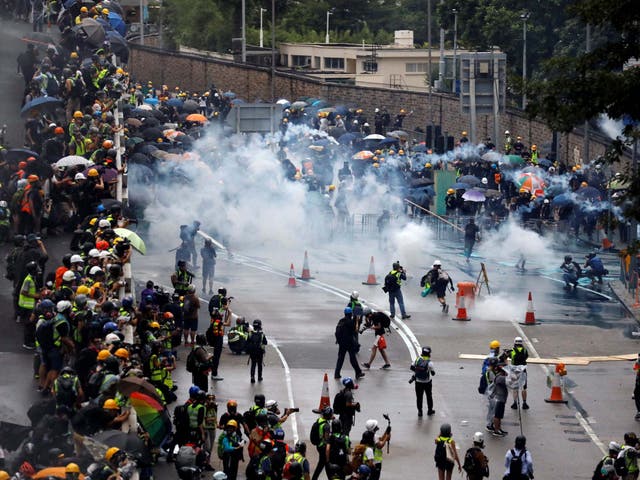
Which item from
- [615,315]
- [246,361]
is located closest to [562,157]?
[615,315]

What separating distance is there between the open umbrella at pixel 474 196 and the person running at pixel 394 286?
11.3 metres

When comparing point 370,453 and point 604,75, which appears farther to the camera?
point 604,75

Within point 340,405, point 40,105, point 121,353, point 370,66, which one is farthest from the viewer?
point 370,66

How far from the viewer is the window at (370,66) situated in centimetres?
8750

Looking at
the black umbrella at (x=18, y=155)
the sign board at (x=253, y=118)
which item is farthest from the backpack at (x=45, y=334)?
the sign board at (x=253, y=118)

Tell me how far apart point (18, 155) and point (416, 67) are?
196 ft

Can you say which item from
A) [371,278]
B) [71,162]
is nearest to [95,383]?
[71,162]

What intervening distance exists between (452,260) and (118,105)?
31.7 feet

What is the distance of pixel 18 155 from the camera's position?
95.3 ft

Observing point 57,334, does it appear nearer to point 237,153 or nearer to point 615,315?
point 615,315

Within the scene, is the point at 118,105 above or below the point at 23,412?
above

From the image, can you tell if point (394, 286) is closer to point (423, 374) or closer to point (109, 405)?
point (423, 374)

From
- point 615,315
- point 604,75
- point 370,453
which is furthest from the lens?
point 615,315

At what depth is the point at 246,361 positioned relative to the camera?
27812mm
